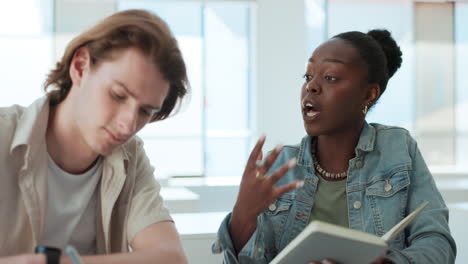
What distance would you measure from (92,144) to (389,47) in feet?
3.49

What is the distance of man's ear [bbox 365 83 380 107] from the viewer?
1703 millimetres

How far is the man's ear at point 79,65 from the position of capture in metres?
1.26

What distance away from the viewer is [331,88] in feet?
5.29

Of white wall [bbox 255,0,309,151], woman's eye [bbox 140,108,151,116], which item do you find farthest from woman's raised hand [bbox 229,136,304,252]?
white wall [bbox 255,0,309,151]

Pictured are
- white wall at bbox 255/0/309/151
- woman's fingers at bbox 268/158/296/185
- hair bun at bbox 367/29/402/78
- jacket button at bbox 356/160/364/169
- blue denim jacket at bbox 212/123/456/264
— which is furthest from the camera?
white wall at bbox 255/0/309/151

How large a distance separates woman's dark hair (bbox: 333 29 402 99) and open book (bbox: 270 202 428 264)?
61cm

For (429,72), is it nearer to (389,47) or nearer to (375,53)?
(389,47)

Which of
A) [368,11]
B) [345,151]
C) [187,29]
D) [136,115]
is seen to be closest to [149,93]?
[136,115]

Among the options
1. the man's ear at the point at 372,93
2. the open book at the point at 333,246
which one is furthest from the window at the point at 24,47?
the open book at the point at 333,246

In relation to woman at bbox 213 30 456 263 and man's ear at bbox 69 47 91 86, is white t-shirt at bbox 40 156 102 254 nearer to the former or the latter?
man's ear at bbox 69 47 91 86

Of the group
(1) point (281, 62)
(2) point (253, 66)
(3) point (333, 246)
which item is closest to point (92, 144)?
(3) point (333, 246)

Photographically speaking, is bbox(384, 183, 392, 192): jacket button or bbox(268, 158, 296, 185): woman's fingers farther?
bbox(384, 183, 392, 192): jacket button

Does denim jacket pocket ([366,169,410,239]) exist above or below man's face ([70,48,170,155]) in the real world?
below

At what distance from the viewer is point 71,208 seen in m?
1.29
